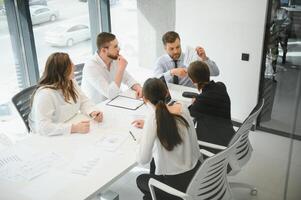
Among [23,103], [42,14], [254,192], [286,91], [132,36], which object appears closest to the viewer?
[23,103]

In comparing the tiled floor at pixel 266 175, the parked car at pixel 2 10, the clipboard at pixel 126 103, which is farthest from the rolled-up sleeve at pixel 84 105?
the parked car at pixel 2 10

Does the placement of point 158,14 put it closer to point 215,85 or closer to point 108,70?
point 108,70

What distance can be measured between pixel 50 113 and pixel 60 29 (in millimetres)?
2186

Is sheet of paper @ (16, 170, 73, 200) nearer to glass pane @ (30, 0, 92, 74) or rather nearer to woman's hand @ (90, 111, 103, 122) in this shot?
woman's hand @ (90, 111, 103, 122)

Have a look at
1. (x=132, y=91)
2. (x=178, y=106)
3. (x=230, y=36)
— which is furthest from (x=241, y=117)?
(x=178, y=106)

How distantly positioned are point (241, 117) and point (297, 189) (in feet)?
5.12

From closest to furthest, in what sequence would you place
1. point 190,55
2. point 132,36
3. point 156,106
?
point 156,106, point 190,55, point 132,36

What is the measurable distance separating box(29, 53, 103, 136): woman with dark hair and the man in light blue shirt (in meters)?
0.96

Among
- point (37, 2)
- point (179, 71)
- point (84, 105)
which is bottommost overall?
point (84, 105)

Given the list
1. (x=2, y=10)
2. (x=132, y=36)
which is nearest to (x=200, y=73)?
(x=2, y=10)

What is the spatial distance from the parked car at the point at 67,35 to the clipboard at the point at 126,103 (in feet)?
5.46

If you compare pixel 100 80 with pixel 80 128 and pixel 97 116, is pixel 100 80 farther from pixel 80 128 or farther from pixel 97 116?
pixel 80 128

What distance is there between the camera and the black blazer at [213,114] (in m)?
2.44

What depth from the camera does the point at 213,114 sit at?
8.14 ft
